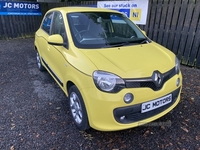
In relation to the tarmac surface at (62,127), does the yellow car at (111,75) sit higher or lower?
higher

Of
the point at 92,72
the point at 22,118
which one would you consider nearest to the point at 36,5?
the point at 22,118

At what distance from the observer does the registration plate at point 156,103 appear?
203 cm

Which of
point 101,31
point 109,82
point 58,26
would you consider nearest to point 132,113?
point 109,82

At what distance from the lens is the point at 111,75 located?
6.35ft

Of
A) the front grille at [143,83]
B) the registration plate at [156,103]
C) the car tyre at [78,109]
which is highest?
the front grille at [143,83]

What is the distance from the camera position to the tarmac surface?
86.6 inches

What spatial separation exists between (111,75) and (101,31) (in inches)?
46.7

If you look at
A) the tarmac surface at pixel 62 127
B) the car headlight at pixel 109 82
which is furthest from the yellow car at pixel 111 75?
the tarmac surface at pixel 62 127

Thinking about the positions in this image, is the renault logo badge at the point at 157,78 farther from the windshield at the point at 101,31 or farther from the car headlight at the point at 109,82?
the windshield at the point at 101,31

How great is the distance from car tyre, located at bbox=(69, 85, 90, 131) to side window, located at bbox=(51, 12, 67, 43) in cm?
84

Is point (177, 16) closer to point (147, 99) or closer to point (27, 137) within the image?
point (147, 99)

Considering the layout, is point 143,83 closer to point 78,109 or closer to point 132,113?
point 132,113

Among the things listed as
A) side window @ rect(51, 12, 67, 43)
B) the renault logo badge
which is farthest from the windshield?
the renault logo badge

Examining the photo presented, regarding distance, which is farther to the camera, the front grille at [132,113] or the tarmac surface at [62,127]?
the tarmac surface at [62,127]
